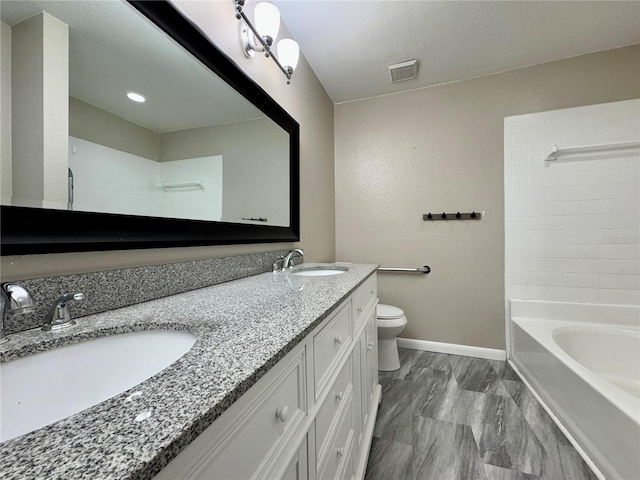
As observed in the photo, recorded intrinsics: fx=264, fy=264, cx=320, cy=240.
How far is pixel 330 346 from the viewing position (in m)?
0.77

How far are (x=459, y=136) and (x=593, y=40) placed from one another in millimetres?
937

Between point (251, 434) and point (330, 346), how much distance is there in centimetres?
39

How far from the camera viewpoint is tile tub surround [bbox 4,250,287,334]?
537mm

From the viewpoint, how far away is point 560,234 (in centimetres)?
197

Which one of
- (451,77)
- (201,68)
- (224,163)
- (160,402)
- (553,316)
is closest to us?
(160,402)

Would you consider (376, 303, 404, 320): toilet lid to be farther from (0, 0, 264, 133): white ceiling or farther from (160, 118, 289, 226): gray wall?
(0, 0, 264, 133): white ceiling

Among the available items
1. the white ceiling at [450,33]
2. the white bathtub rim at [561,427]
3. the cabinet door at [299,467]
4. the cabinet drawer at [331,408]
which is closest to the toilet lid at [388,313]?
the white bathtub rim at [561,427]

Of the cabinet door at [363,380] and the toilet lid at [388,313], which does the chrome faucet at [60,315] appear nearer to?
the cabinet door at [363,380]

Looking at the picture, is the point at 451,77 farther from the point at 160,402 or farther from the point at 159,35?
the point at 160,402

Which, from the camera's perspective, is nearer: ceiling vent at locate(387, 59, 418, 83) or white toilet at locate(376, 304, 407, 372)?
white toilet at locate(376, 304, 407, 372)

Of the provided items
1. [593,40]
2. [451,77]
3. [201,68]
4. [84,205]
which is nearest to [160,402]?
[84,205]

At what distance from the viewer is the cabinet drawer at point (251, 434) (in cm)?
30

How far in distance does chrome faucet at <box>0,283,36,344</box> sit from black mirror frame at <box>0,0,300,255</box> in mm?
82

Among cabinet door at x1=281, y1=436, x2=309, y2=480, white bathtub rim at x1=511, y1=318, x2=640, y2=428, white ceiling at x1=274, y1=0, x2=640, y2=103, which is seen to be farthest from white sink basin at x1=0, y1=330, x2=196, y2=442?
white ceiling at x1=274, y1=0, x2=640, y2=103
